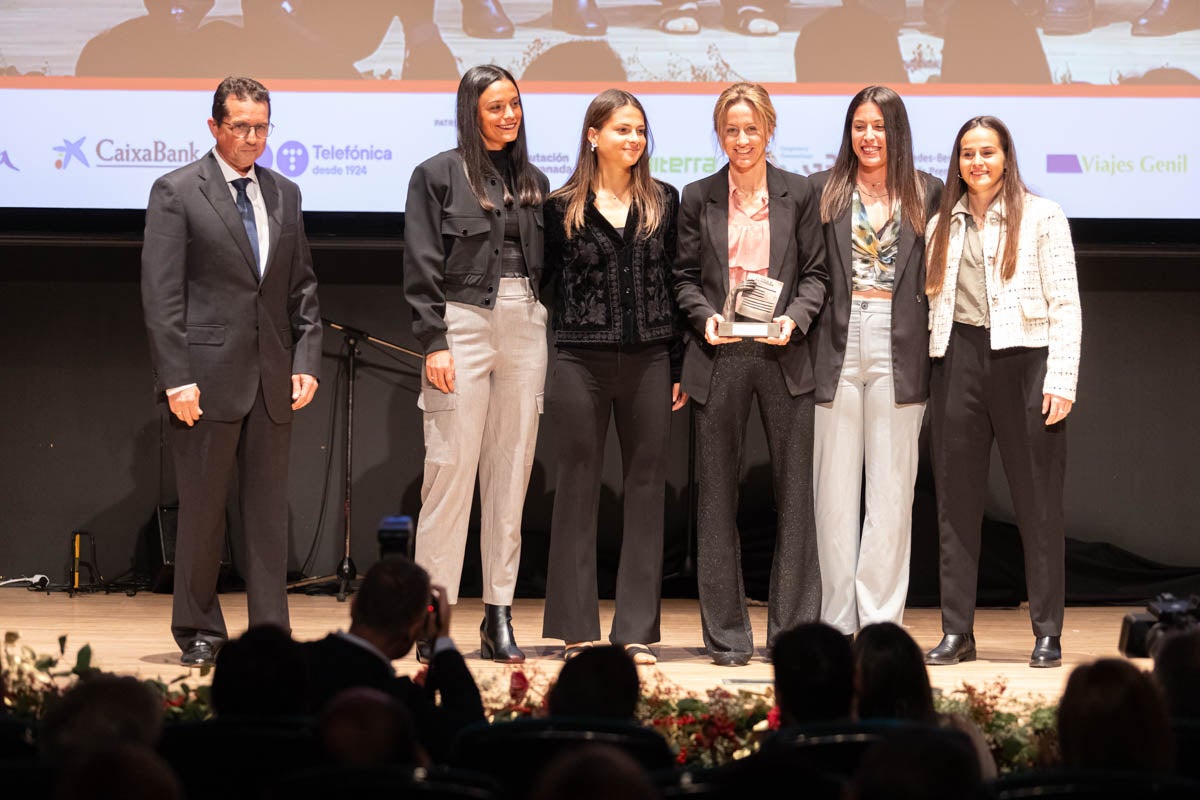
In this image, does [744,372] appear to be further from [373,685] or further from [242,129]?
[373,685]

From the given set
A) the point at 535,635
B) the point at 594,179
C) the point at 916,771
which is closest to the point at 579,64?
the point at 594,179

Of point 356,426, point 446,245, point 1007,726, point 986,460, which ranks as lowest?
point 1007,726

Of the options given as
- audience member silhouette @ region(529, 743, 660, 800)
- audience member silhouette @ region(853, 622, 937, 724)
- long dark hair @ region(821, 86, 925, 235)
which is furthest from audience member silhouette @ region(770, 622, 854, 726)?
long dark hair @ region(821, 86, 925, 235)

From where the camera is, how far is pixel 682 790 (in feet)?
6.48

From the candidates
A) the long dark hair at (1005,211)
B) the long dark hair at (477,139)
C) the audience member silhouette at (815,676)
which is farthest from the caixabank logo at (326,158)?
the audience member silhouette at (815,676)

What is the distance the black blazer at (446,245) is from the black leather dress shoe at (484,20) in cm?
143

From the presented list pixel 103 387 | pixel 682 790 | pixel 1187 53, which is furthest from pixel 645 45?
pixel 682 790

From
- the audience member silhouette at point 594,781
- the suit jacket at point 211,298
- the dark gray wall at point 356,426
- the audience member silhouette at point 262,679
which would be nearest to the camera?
the audience member silhouette at point 594,781

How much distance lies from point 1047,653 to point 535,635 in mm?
1703

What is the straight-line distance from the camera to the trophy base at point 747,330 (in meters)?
4.29

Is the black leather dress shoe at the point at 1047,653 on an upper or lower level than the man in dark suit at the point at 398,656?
lower

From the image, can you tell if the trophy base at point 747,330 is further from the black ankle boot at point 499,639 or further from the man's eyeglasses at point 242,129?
the man's eyeglasses at point 242,129

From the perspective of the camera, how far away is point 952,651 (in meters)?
4.51

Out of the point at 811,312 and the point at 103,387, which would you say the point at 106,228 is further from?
the point at 811,312
